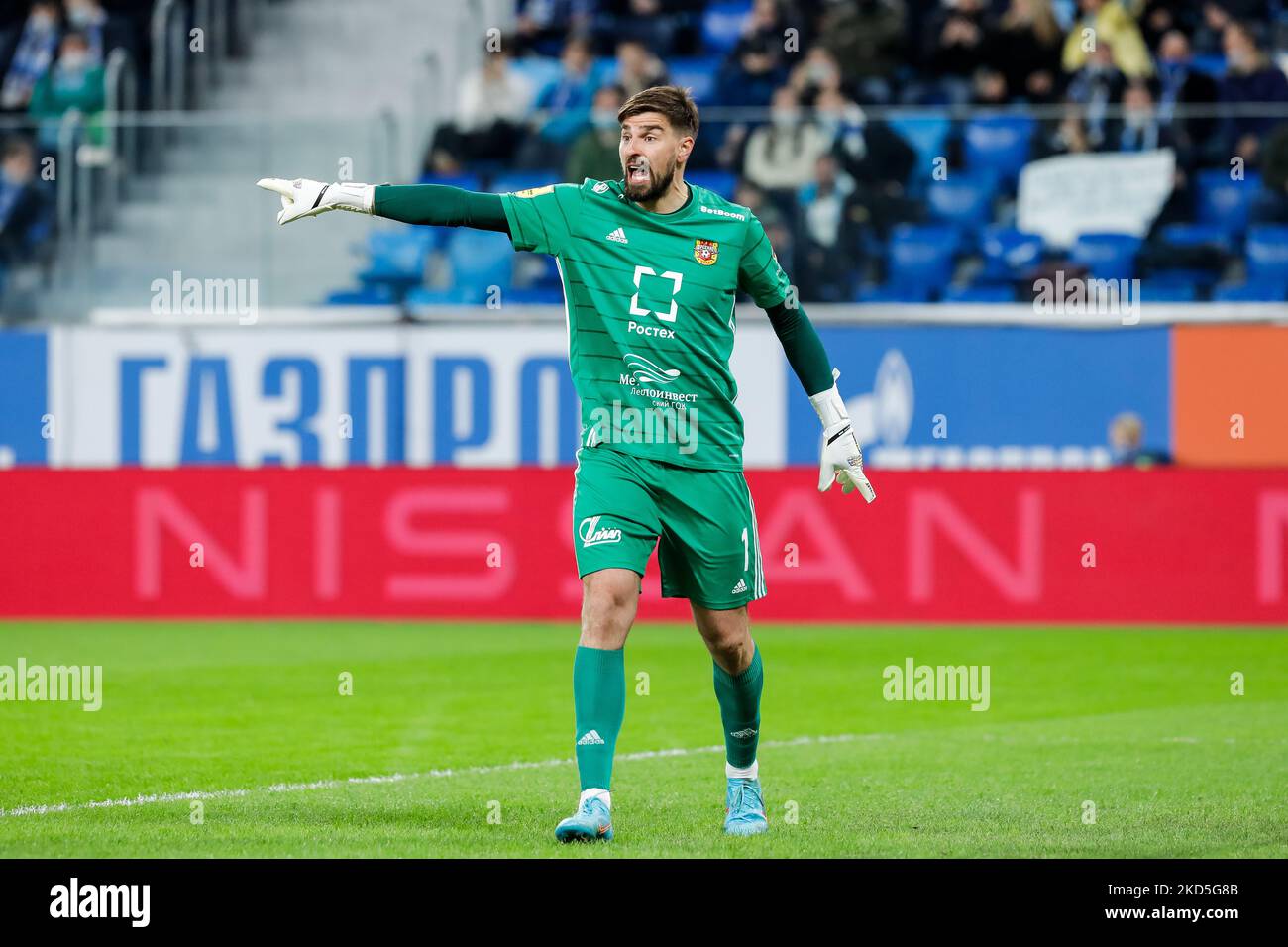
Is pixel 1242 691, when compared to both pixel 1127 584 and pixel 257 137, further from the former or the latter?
pixel 257 137

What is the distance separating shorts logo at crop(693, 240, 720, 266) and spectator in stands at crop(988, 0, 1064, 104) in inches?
493

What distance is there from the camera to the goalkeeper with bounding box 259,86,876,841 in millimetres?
6867

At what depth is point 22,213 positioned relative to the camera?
1748 cm

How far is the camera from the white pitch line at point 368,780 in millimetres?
7543

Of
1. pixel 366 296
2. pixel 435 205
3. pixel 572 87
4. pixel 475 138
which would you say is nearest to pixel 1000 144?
pixel 572 87

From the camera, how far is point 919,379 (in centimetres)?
1723

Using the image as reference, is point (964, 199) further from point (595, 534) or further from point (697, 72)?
point (595, 534)

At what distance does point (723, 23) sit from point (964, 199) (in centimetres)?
468

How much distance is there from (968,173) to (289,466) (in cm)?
626

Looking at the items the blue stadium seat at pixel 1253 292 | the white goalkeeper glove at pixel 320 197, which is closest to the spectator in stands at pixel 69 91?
the blue stadium seat at pixel 1253 292

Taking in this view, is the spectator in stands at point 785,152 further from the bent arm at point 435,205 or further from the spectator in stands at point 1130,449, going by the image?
the bent arm at point 435,205

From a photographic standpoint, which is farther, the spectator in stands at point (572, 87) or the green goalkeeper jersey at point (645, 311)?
the spectator in stands at point (572, 87)

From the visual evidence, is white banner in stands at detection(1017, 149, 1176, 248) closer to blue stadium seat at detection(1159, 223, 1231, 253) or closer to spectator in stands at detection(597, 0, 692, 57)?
blue stadium seat at detection(1159, 223, 1231, 253)
